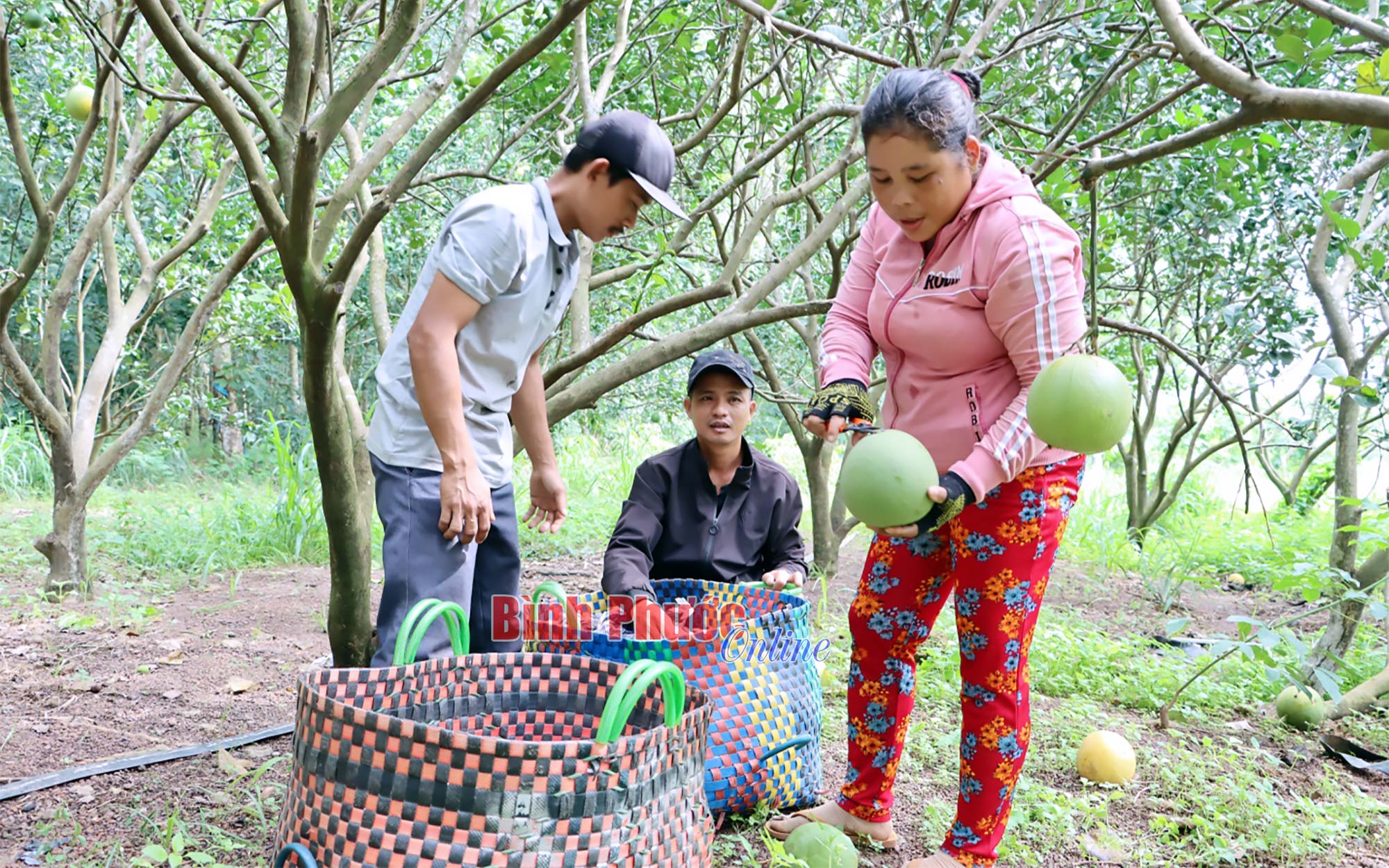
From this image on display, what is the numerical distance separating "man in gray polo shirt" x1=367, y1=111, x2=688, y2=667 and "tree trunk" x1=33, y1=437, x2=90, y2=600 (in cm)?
237

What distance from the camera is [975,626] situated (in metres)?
1.83

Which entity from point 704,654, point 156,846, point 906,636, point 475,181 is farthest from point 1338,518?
point 475,181

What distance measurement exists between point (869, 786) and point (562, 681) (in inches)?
26.0

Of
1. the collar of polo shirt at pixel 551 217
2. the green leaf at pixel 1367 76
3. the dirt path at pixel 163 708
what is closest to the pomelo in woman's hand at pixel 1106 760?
the dirt path at pixel 163 708

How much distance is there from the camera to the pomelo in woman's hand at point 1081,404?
1.49 m

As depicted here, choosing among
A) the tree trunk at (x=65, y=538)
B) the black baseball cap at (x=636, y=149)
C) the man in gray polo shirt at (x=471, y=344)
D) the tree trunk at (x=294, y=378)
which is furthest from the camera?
the tree trunk at (x=294, y=378)

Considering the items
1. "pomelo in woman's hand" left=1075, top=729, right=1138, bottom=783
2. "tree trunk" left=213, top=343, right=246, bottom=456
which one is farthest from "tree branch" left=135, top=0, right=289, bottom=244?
"tree trunk" left=213, top=343, right=246, bottom=456

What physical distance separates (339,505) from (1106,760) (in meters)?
1.89

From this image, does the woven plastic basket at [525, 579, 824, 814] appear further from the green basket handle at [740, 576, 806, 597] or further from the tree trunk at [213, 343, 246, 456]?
the tree trunk at [213, 343, 246, 456]

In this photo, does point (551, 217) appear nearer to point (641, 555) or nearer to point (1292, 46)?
point (641, 555)

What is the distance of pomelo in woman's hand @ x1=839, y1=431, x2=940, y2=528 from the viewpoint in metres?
1.65

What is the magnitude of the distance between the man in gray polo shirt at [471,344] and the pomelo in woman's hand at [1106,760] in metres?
1.56

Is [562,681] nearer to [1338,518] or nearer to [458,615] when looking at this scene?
[458,615]

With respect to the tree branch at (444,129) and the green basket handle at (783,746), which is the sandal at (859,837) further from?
the tree branch at (444,129)
